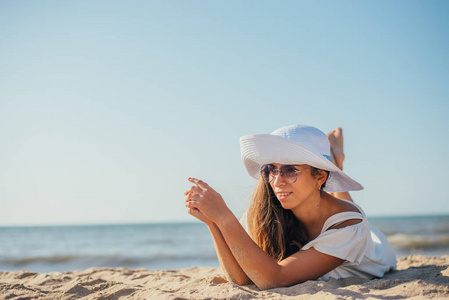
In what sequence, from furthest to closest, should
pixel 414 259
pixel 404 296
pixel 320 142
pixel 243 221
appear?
pixel 414 259 → pixel 243 221 → pixel 320 142 → pixel 404 296

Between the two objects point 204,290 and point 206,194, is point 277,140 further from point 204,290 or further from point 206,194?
point 204,290

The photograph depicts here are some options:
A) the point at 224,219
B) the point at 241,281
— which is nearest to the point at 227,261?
the point at 241,281

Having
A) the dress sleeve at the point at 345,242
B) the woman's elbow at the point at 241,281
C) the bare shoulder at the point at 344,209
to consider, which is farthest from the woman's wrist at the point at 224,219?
the bare shoulder at the point at 344,209

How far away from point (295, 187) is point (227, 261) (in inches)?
31.7

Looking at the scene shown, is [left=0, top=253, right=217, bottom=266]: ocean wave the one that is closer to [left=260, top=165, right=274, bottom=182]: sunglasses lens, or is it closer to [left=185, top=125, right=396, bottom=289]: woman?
[left=185, top=125, right=396, bottom=289]: woman

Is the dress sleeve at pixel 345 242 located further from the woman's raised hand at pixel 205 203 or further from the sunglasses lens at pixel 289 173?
the woman's raised hand at pixel 205 203

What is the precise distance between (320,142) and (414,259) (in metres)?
3.02

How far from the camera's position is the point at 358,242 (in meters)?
2.99

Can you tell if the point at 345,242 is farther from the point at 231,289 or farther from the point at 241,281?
the point at 231,289

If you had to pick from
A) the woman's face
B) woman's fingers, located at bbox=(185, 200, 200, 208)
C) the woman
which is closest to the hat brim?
the woman

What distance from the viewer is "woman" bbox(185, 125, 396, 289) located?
2707 millimetres

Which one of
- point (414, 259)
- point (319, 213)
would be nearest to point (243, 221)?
point (319, 213)

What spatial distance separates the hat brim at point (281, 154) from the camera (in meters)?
2.79

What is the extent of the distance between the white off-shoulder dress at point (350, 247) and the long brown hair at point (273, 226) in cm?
28
